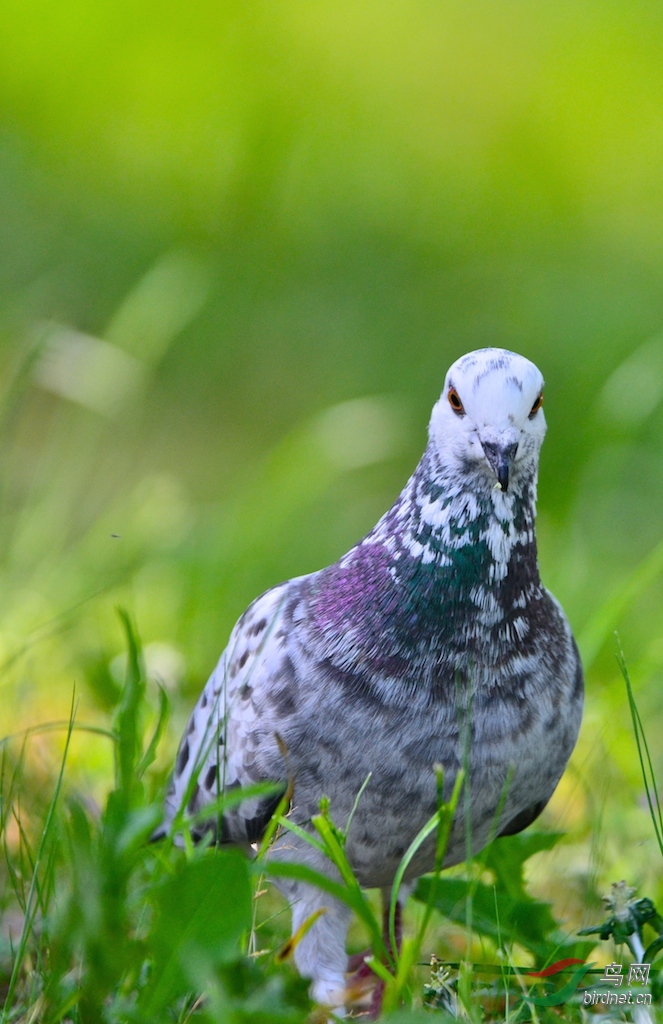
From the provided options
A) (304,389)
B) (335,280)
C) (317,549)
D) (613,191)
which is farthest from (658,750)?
(613,191)

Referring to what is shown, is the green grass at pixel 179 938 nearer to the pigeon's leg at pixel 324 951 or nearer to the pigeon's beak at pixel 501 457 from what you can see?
the pigeon's leg at pixel 324 951

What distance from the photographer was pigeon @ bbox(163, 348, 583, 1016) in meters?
2.44

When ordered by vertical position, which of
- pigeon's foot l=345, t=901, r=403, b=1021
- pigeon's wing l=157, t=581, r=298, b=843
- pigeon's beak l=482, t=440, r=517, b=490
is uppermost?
pigeon's beak l=482, t=440, r=517, b=490

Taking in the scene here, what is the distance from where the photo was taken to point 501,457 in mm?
2365

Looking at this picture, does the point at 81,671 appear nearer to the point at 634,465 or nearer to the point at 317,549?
the point at 317,549

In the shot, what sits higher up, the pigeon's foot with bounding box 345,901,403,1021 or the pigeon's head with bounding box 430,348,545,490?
the pigeon's head with bounding box 430,348,545,490

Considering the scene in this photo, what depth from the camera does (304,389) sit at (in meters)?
6.84

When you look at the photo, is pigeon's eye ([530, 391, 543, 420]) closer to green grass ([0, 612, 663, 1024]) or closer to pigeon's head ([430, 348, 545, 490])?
pigeon's head ([430, 348, 545, 490])

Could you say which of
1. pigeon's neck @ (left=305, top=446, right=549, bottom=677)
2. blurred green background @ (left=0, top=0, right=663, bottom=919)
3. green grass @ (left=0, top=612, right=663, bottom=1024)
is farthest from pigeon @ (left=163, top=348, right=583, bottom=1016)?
blurred green background @ (left=0, top=0, right=663, bottom=919)

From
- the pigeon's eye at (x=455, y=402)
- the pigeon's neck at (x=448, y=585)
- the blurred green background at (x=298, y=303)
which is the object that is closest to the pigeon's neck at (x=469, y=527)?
the pigeon's neck at (x=448, y=585)

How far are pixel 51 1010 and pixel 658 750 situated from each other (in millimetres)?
2546

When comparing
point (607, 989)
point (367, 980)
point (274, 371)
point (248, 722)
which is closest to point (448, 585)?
point (248, 722)

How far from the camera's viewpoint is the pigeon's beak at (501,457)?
234 cm

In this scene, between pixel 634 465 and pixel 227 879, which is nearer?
pixel 227 879
